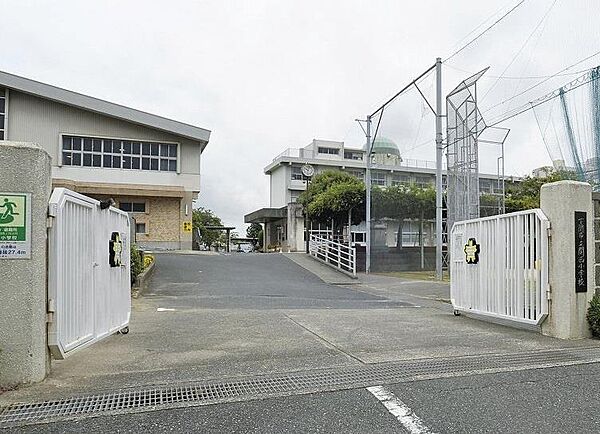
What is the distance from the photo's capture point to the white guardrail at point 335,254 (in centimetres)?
2073

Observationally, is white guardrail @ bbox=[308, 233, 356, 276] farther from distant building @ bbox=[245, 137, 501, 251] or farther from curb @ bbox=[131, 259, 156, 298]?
curb @ bbox=[131, 259, 156, 298]

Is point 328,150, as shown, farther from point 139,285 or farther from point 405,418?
point 405,418

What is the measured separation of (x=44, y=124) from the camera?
3159cm

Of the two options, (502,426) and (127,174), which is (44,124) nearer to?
(127,174)

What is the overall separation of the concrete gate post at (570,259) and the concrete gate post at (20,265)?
633 centimetres

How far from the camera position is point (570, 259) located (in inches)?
272

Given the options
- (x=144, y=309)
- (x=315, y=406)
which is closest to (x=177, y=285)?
(x=144, y=309)

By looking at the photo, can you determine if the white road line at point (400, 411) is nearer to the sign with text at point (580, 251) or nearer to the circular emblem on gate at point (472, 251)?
the sign with text at point (580, 251)

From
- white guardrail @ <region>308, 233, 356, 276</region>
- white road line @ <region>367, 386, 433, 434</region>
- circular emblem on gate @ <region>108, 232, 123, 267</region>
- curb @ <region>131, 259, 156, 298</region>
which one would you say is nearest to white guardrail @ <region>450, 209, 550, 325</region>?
white road line @ <region>367, 386, 433, 434</region>

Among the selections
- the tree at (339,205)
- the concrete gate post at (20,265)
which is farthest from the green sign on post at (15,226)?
the tree at (339,205)

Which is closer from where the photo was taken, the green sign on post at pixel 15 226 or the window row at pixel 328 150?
the green sign on post at pixel 15 226

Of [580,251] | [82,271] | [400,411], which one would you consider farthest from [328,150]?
[400,411]

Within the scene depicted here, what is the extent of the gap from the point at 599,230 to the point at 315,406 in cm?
542

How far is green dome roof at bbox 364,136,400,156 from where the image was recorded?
2302 centimetres
